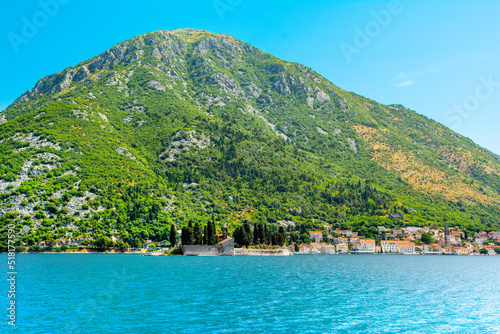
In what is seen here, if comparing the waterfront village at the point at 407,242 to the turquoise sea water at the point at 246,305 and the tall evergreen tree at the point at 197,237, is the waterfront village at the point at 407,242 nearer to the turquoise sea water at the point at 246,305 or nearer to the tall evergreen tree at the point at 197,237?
the tall evergreen tree at the point at 197,237

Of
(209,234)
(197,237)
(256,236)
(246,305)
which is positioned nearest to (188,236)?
(197,237)

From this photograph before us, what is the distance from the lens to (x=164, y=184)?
17312 centimetres

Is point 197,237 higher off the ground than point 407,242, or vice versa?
point 197,237

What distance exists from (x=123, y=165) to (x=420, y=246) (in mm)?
137184

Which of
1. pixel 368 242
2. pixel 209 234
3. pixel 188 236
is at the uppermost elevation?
pixel 209 234

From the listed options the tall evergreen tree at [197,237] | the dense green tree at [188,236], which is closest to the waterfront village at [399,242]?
the tall evergreen tree at [197,237]

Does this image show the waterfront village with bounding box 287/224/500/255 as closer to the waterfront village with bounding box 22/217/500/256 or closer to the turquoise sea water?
the waterfront village with bounding box 22/217/500/256

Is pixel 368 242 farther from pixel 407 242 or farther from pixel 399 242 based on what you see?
pixel 407 242

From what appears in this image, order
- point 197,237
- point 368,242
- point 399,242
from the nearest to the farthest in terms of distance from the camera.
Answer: point 197,237 < point 368,242 < point 399,242

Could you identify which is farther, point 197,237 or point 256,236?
point 256,236

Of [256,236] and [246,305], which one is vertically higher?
[256,236]

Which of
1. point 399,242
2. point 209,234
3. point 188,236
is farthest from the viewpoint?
point 399,242

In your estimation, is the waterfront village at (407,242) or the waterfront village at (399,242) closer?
the waterfront village at (399,242)

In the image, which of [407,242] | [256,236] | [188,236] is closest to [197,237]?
[188,236]
